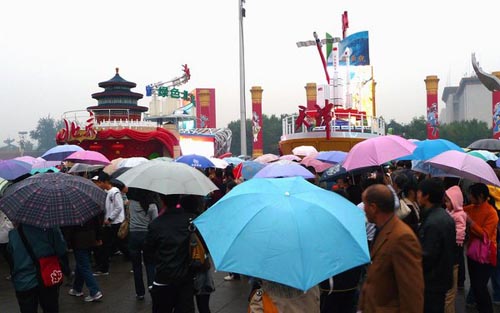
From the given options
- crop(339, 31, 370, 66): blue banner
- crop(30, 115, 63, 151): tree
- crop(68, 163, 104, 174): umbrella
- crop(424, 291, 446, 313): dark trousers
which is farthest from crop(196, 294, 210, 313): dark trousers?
crop(30, 115, 63, 151): tree

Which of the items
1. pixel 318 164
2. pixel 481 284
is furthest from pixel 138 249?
pixel 318 164

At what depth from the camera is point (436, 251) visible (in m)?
4.03

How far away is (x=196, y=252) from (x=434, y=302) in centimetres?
201

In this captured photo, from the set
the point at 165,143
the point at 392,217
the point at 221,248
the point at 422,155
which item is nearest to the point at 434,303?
the point at 392,217

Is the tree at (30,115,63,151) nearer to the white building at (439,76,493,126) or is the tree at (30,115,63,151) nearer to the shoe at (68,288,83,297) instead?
the white building at (439,76,493,126)

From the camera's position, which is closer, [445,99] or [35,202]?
[35,202]

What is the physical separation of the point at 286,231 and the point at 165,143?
26.3 meters

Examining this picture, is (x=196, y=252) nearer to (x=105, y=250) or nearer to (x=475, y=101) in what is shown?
(x=105, y=250)

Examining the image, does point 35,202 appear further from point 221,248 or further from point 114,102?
point 114,102

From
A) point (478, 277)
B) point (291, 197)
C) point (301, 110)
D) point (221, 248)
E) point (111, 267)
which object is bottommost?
point (111, 267)

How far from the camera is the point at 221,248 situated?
3217mm

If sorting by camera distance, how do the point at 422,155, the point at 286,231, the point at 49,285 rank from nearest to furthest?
the point at 286,231 → the point at 49,285 → the point at 422,155

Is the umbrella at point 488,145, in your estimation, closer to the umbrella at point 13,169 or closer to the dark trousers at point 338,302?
the dark trousers at point 338,302

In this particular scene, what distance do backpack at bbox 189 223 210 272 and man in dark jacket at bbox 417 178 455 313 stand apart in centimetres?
185
